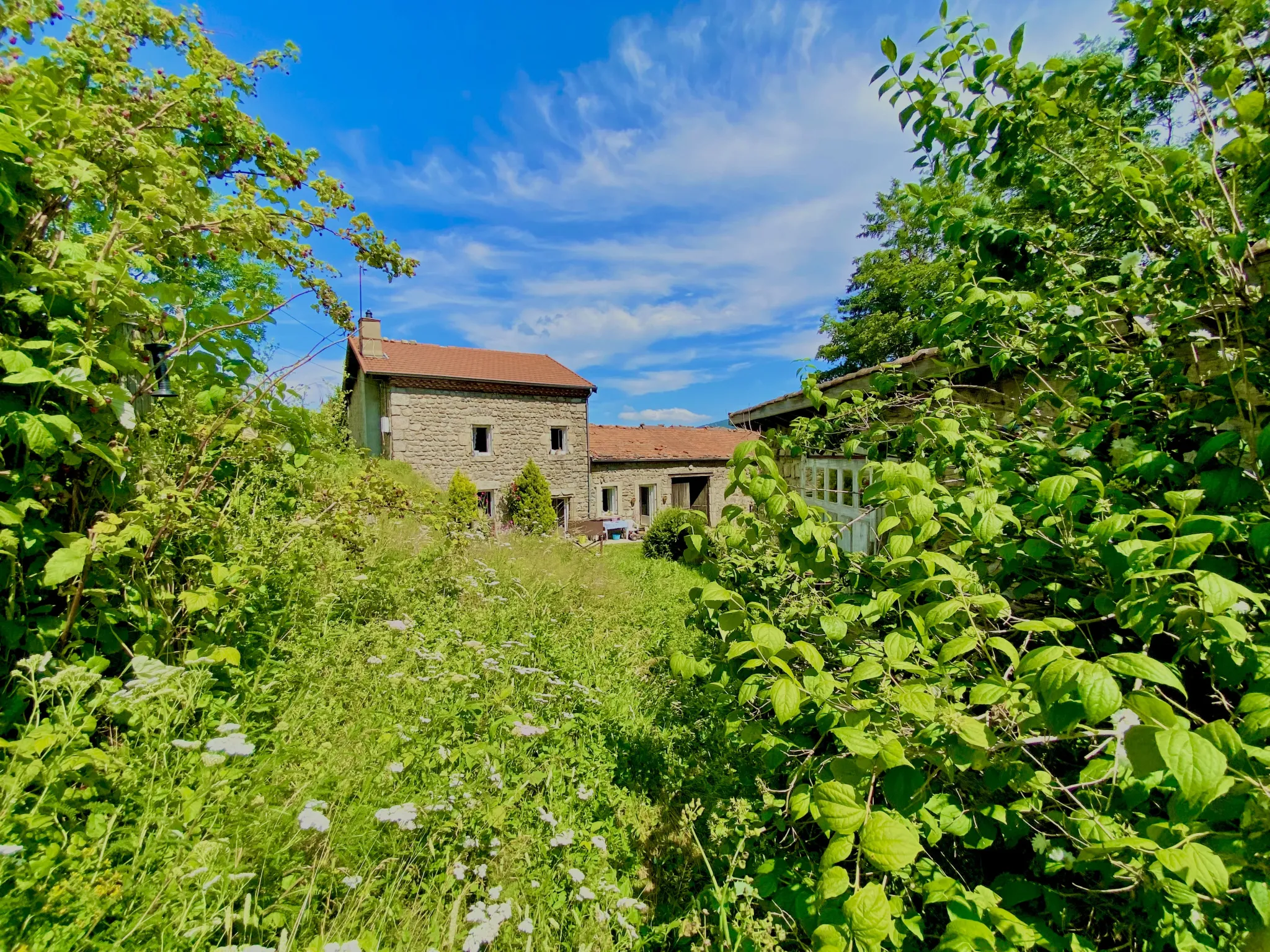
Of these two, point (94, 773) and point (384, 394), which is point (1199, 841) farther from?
point (384, 394)

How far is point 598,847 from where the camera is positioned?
90.0 inches

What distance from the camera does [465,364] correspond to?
16875 mm

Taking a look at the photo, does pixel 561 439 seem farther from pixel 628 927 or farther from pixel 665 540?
pixel 628 927

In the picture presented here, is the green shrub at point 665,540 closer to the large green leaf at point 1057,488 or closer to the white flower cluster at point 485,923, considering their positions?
the white flower cluster at point 485,923

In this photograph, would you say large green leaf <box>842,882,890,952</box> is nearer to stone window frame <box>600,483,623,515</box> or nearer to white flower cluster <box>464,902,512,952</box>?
white flower cluster <box>464,902,512,952</box>

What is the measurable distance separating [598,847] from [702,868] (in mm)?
576

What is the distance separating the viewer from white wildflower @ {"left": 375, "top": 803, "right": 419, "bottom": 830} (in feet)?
5.94

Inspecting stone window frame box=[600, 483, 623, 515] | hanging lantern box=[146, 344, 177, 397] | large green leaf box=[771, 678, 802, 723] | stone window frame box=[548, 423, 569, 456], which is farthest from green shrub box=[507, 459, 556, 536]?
large green leaf box=[771, 678, 802, 723]

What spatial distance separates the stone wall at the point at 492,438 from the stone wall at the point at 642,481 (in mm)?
691

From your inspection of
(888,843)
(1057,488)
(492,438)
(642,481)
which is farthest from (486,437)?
(888,843)

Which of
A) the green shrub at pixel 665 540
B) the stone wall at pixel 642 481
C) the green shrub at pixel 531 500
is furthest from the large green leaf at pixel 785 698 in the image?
the stone wall at pixel 642 481

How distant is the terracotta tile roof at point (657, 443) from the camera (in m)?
18.7

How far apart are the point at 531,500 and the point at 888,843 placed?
15.4 m

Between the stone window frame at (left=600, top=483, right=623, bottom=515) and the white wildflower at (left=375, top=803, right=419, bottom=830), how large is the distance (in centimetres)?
1641
